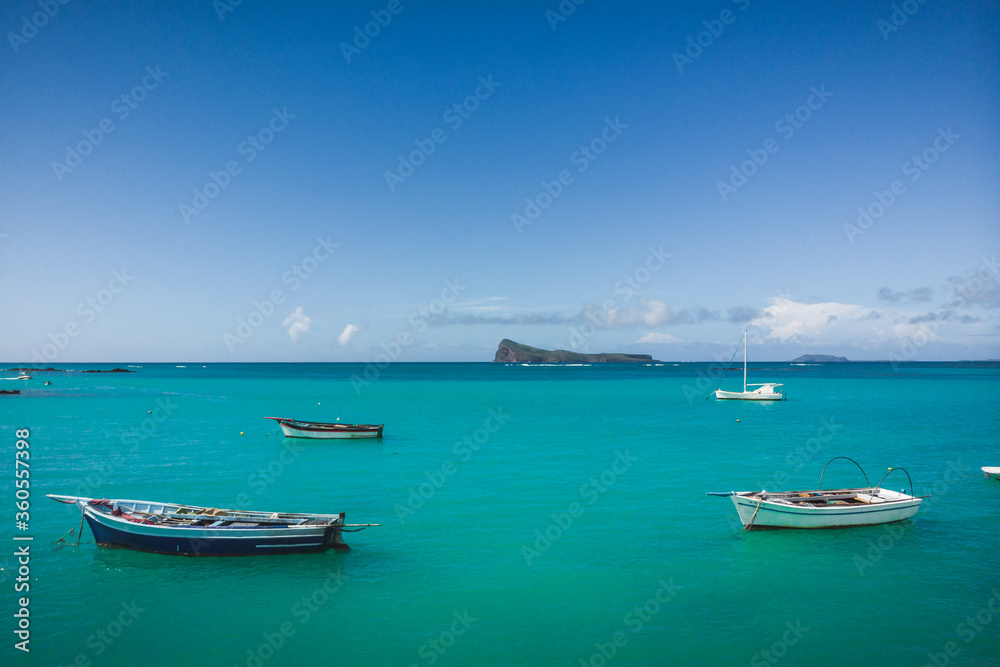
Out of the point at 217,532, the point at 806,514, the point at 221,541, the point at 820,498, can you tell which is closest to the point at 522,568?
the point at 221,541

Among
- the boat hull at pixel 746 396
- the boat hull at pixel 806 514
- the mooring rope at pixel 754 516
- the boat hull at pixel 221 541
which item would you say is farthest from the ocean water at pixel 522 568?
the boat hull at pixel 746 396

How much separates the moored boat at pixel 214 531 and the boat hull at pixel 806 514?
13.6 meters

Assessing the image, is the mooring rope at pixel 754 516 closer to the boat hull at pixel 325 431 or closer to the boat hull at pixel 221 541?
the boat hull at pixel 221 541

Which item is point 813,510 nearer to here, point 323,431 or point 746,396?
point 323,431

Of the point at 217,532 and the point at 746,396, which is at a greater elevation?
the point at 217,532

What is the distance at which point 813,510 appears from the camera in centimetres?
1995

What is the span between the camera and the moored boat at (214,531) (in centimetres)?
1731

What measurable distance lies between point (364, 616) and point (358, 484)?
14.8 meters

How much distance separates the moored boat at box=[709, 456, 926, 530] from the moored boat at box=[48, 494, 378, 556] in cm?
1366

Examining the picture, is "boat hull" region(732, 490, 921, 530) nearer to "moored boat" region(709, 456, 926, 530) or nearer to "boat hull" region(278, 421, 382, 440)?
"moored boat" region(709, 456, 926, 530)

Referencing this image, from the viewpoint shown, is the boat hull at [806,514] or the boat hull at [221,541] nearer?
the boat hull at [221,541]

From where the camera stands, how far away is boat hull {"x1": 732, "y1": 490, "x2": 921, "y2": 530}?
65.4 ft

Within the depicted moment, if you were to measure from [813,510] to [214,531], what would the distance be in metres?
20.0

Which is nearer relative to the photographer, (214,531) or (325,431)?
(214,531)
